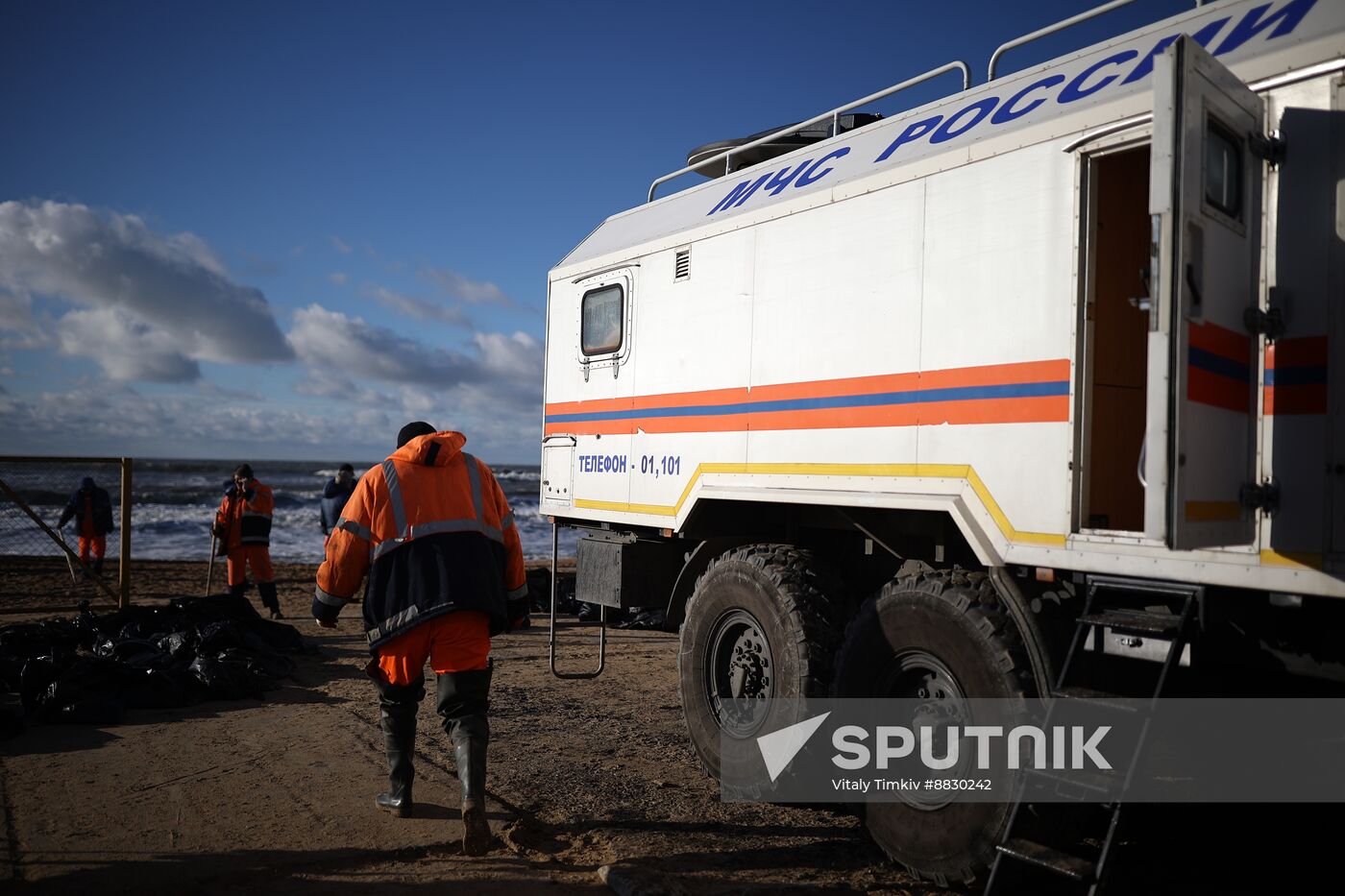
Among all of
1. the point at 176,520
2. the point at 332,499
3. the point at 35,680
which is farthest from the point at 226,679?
the point at 176,520

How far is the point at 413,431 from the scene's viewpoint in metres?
5.12

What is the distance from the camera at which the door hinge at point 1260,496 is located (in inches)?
128

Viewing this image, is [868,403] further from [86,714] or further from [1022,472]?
[86,714]

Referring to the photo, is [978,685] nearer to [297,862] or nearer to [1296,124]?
[1296,124]

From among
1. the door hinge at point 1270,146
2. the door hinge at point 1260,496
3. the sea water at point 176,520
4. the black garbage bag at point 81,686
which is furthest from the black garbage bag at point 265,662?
the door hinge at point 1270,146

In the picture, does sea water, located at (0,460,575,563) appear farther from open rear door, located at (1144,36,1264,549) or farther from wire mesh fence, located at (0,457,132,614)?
open rear door, located at (1144,36,1264,549)

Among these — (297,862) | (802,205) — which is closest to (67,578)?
(297,862)

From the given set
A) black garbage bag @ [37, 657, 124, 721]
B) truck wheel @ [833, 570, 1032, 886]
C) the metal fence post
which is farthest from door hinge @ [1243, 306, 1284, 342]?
the metal fence post

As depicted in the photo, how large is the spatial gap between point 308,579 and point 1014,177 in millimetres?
14687

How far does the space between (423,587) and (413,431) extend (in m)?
0.89

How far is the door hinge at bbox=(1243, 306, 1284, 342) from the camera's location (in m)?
3.31

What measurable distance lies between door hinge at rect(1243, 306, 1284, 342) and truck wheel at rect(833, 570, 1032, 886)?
142 cm

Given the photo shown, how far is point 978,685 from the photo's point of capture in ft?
13.1

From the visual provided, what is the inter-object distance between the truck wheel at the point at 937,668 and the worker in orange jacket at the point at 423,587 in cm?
178
